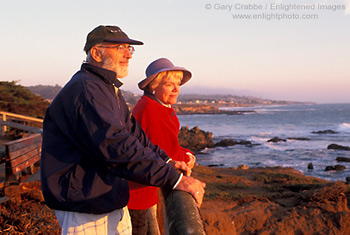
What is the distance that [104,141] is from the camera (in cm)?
140

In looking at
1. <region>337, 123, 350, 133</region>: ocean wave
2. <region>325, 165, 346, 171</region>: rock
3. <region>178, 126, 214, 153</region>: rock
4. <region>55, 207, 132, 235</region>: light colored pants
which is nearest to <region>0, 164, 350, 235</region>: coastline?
<region>55, 207, 132, 235</region>: light colored pants

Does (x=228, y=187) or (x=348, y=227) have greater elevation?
(x=348, y=227)

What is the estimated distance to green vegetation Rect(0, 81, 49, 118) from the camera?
17.8 meters

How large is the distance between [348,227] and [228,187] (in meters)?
6.01

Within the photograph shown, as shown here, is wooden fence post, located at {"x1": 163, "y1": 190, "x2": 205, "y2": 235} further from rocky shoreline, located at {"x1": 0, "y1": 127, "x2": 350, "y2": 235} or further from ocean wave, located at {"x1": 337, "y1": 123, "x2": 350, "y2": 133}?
ocean wave, located at {"x1": 337, "y1": 123, "x2": 350, "y2": 133}

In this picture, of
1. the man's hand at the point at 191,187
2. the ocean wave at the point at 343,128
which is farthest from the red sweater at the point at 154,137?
the ocean wave at the point at 343,128

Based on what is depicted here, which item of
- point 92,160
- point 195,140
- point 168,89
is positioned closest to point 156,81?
point 168,89

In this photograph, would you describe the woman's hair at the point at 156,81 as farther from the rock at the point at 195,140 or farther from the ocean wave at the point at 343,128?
the ocean wave at the point at 343,128

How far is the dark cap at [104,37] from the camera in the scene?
1752 millimetres

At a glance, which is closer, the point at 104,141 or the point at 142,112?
the point at 104,141

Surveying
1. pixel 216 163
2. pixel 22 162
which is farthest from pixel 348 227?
pixel 216 163

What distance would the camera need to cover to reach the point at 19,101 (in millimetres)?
18078

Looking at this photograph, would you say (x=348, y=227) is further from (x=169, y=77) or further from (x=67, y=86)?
(x=67, y=86)

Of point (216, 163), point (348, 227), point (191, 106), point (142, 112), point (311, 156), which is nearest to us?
point (142, 112)
